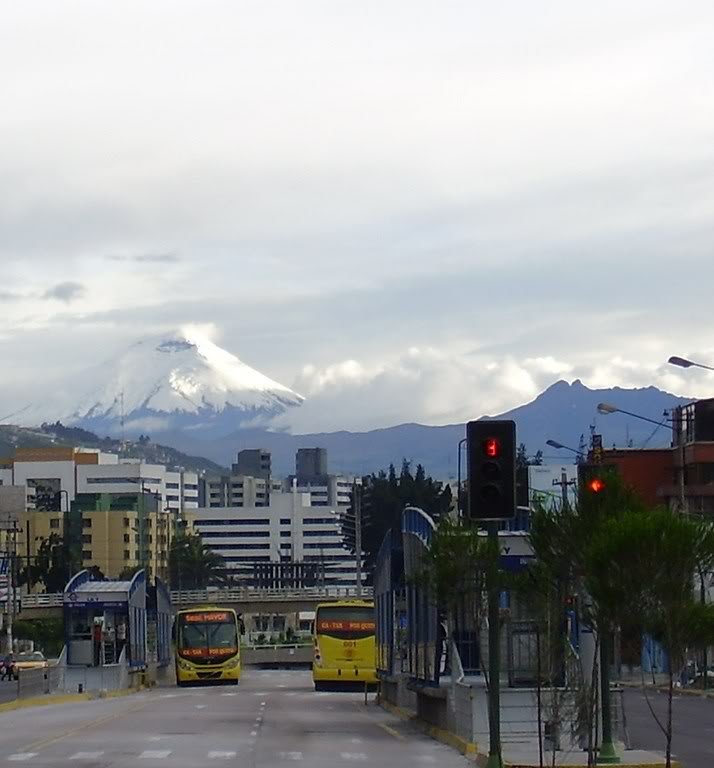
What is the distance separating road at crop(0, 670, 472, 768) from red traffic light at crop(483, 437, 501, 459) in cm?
738

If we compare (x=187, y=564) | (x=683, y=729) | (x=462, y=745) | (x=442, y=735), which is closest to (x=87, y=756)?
(x=462, y=745)

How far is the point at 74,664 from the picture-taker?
73938 mm

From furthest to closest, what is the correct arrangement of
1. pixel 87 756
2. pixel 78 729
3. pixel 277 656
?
pixel 277 656, pixel 78 729, pixel 87 756

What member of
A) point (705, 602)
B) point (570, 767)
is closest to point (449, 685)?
point (570, 767)

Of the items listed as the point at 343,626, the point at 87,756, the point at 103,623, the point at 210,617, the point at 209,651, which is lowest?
the point at 87,756

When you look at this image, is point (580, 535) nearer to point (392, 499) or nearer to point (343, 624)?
point (343, 624)

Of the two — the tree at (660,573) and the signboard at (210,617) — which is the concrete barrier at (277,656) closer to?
the signboard at (210,617)

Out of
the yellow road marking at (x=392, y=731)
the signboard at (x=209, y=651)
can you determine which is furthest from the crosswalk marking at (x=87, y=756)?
the signboard at (x=209, y=651)

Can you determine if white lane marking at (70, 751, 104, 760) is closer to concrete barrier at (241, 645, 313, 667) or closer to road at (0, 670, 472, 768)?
road at (0, 670, 472, 768)

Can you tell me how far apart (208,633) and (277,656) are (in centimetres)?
5854

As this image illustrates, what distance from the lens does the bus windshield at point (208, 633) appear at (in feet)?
245

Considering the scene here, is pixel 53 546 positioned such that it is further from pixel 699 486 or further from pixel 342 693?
pixel 342 693

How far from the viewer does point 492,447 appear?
72.2 ft

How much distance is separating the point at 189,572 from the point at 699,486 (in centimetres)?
10158
